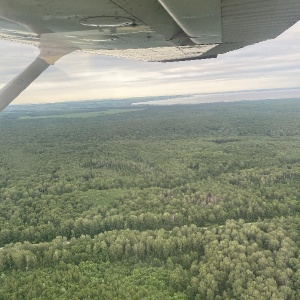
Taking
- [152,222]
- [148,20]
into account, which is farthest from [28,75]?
[152,222]

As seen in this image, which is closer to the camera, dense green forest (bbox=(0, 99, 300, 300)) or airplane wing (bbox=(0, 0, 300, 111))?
airplane wing (bbox=(0, 0, 300, 111))

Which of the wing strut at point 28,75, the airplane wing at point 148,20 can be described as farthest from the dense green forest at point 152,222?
the airplane wing at point 148,20

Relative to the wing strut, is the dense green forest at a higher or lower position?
lower

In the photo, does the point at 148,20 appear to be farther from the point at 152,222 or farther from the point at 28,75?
the point at 152,222

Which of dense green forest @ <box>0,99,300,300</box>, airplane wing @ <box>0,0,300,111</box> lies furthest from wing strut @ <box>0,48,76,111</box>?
dense green forest @ <box>0,99,300,300</box>

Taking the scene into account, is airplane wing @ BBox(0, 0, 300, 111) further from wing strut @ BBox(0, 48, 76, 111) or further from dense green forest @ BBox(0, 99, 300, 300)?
dense green forest @ BBox(0, 99, 300, 300)

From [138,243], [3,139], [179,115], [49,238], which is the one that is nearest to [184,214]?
[138,243]
